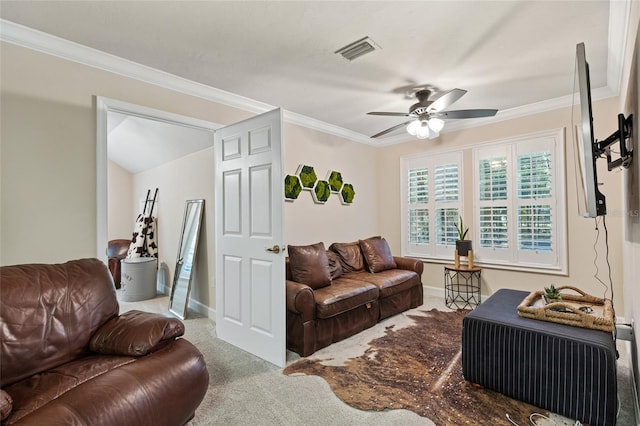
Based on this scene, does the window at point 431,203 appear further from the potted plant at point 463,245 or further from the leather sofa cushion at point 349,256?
the leather sofa cushion at point 349,256

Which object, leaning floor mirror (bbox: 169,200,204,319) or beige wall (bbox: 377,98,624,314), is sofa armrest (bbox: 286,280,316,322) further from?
beige wall (bbox: 377,98,624,314)

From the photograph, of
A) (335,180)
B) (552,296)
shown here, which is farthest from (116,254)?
(552,296)

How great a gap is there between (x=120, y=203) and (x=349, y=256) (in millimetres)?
5029

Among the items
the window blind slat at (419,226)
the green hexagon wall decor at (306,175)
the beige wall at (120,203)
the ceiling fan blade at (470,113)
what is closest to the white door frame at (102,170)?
the green hexagon wall decor at (306,175)

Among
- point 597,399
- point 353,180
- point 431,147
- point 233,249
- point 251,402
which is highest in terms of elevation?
point 431,147

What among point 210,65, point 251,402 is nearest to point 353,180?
point 210,65

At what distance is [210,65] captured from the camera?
2.69 m

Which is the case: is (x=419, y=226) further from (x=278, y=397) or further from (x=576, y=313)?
(x=278, y=397)

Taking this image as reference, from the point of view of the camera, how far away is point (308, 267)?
329 cm

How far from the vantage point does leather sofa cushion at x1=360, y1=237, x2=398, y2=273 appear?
4.19m

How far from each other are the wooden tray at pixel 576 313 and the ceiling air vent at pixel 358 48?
2.21m

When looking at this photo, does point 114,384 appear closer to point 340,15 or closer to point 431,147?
point 340,15

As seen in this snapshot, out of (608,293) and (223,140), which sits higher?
(223,140)

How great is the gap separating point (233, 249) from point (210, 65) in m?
1.68
